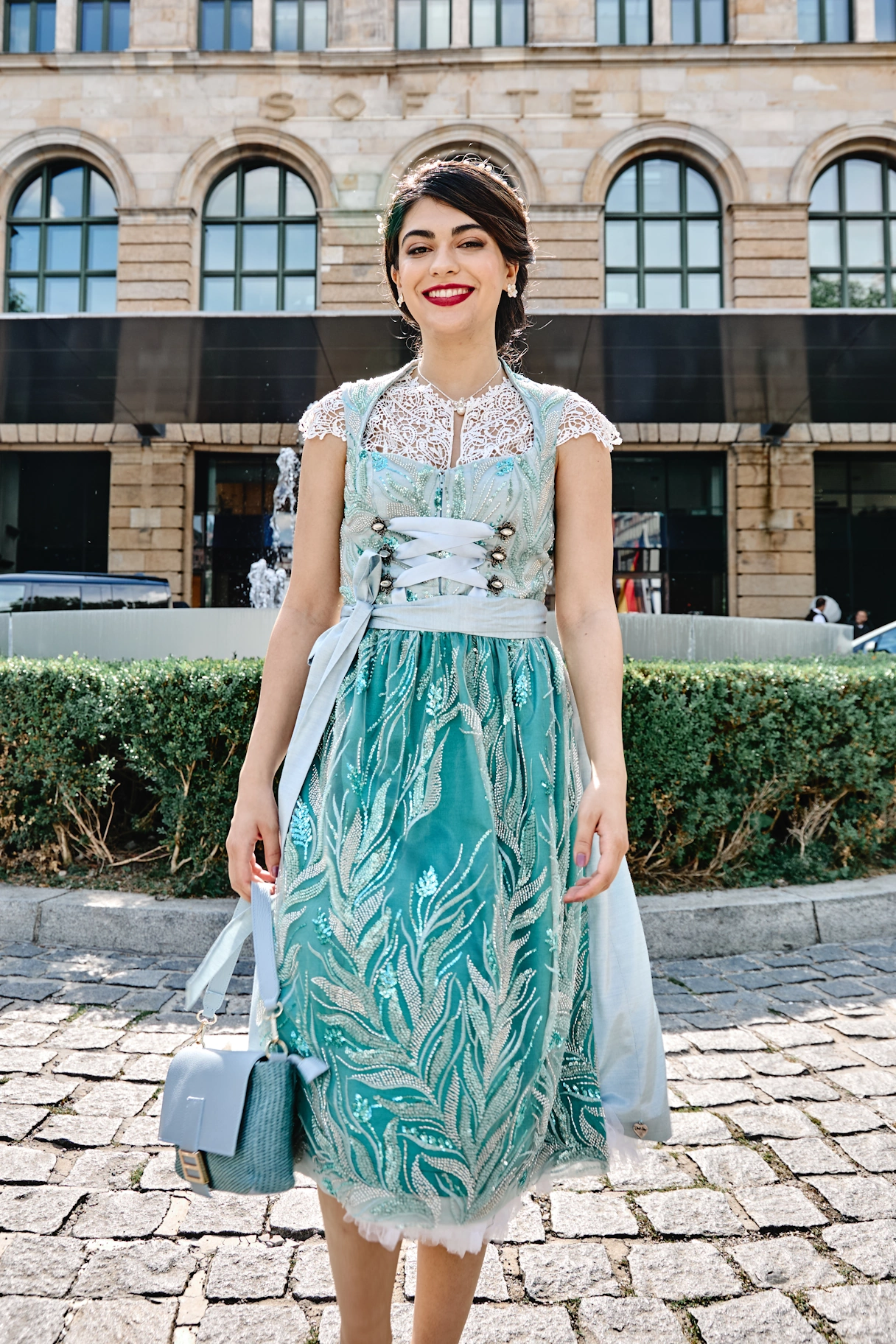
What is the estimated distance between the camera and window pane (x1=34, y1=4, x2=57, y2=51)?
712 inches

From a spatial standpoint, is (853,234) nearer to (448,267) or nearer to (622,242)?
(622,242)

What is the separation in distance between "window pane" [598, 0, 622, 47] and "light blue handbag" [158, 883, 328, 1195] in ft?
69.5

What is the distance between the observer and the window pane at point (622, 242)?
17.6 metres

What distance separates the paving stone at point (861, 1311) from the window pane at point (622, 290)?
18229 mm

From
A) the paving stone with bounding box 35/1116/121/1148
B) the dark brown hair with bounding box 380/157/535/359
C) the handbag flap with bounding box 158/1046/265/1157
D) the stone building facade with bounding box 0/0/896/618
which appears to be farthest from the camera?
the stone building facade with bounding box 0/0/896/618

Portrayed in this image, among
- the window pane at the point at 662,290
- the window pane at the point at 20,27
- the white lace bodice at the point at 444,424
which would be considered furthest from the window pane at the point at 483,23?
the white lace bodice at the point at 444,424

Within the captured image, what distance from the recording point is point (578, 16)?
1714cm

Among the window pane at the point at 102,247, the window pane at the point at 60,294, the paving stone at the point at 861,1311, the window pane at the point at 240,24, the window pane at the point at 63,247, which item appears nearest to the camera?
the paving stone at the point at 861,1311

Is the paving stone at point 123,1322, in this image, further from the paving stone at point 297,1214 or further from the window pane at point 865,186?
the window pane at point 865,186

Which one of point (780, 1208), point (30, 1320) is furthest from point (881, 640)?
point (30, 1320)

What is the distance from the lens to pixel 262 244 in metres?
17.9

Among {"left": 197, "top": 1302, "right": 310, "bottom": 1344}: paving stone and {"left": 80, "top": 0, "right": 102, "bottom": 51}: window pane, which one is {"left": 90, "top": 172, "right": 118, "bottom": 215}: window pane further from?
{"left": 197, "top": 1302, "right": 310, "bottom": 1344}: paving stone

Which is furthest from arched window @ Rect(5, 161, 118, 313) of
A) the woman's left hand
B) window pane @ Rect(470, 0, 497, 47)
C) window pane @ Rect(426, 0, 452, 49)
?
the woman's left hand

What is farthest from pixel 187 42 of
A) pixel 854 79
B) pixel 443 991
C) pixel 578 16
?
pixel 443 991
